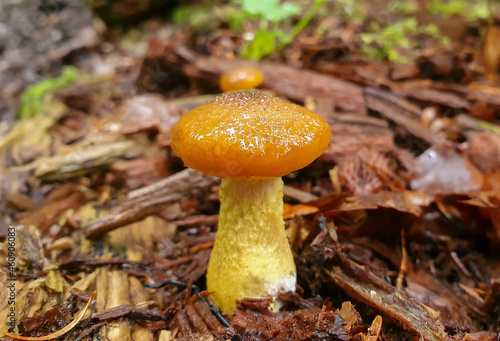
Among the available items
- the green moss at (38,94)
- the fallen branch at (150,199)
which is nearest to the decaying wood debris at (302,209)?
the fallen branch at (150,199)

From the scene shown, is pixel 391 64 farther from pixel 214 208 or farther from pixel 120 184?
pixel 120 184

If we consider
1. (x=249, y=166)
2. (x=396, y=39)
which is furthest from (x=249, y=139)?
(x=396, y=39)

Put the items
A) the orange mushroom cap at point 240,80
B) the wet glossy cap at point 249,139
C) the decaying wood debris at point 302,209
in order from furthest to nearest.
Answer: the orange mushroom cap at point 240,80 < the decaying wood debris at point 302,209 < the wet glossy cap at point 249,139

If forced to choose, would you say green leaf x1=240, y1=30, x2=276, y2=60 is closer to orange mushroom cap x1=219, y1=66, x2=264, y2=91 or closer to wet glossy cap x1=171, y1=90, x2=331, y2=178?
orange mushroom cap x1=219, y1=66, x2=264, y2=91

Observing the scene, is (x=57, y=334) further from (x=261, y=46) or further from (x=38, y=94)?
(x=261, y=46)

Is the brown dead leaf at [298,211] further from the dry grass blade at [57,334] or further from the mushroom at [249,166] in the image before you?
the dry grass blade at [57,334]

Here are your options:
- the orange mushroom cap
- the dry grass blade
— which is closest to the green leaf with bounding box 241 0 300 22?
the orange mushroom cap
